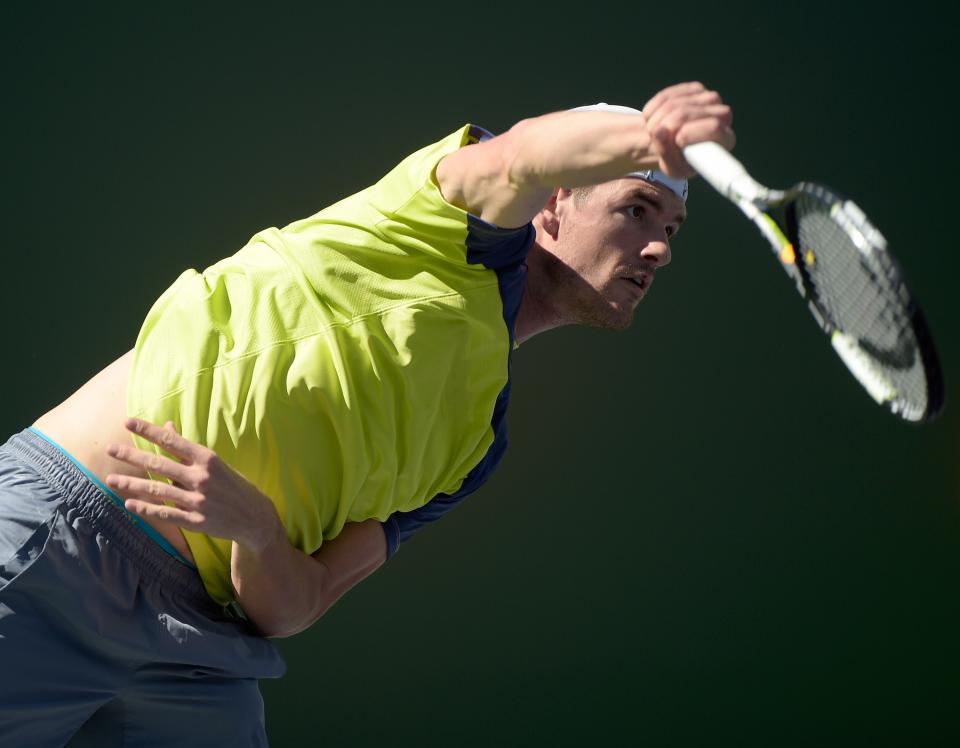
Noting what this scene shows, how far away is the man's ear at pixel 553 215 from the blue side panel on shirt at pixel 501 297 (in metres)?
0.19

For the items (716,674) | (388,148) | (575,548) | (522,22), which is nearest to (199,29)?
(388,148)

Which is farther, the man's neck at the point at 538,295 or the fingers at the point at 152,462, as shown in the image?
the man's neck at the point at 538,295

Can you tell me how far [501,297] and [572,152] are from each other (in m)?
0.39

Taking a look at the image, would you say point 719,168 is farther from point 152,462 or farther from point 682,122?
point 152,462

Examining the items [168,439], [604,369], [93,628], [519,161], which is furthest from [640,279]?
[604,369]

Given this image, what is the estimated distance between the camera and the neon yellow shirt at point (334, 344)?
1.73 m

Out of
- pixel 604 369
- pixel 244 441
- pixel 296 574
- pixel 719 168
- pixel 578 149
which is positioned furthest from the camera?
pixel 604 369

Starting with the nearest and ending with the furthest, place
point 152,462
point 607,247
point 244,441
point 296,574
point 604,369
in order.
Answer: point 152,462, point 244,441, point 296,574, point 607,247, point 604,369

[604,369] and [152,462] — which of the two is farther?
[604,369]

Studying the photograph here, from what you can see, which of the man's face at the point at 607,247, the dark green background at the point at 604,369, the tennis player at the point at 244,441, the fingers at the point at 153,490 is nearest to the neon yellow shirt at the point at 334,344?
the tennis player at the point at 244,441

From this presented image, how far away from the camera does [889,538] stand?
11.3 feet

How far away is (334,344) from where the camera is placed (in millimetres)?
1730

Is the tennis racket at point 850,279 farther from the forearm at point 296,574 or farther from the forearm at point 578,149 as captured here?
the forearm at point 296,574

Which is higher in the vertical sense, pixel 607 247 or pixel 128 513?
pixel 607 247
